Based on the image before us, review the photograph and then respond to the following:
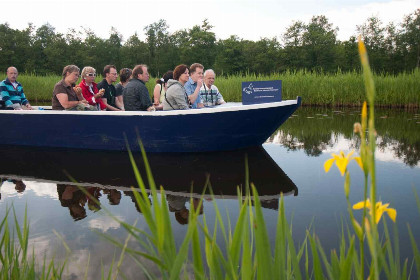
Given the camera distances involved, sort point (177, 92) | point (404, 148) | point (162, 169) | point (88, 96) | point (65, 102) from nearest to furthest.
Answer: point (162, 169) → point (177, 92) → point (65, 102) → point (404, 148) → point (88, 96)

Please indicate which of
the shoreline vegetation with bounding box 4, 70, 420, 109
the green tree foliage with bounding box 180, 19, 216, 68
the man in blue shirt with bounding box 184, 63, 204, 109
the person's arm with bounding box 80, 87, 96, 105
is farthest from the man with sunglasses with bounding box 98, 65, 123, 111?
the green tree foliage with bounding box 180, 19, 216, 68

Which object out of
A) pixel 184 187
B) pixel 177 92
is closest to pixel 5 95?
pixel 177 92

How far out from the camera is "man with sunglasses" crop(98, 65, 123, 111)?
21.7 ft

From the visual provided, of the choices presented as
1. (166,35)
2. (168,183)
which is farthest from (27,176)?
(166,35)

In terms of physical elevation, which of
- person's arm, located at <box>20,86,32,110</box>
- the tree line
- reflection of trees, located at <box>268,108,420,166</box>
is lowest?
reflection of trees, located at <box>268,108,420,166</box>

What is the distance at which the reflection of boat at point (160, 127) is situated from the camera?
505 cm

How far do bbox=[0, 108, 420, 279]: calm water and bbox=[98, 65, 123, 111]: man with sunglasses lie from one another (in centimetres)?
130

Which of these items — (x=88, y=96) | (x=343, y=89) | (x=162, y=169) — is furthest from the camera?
(x=343, y=89)

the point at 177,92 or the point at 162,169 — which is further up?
the point at 177,92

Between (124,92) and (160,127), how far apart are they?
1.04 meters

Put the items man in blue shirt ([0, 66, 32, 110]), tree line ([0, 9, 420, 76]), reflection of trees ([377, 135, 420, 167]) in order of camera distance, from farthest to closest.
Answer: tree line ([0, 9, 420, 76]) → man in blue shirt ([0, 66, 32, 110]) → reflection of trees ([377, 135, 420, 167])

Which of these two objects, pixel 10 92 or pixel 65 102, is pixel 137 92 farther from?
pixel 10 92

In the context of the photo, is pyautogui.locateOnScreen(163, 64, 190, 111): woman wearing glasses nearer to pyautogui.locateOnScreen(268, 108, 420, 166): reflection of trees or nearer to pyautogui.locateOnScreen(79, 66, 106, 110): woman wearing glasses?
pyautogui.locateOnScreen(79, 66, 106, 110): woman wearing glasses

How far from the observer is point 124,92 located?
5.81 metres
